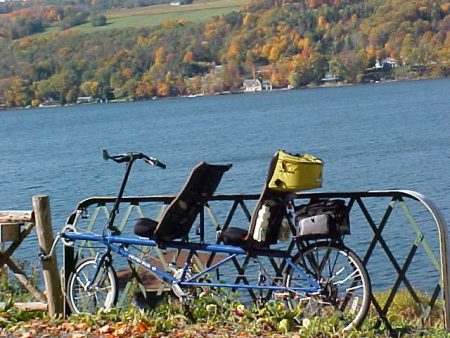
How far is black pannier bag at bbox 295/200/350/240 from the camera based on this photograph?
23.4 ft

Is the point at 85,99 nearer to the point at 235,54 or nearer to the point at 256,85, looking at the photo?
the point at 235,54

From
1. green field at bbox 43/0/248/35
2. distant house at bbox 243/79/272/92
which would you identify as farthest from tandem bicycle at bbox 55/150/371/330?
green field at bbox 43/0/248/35

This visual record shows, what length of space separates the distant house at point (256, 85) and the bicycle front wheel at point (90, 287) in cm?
14154

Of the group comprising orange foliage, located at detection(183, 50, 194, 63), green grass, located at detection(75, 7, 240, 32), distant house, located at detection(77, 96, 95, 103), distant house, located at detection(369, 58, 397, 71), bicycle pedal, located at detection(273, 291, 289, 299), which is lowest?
distant house, located at detection(77, 96, 95, 103)

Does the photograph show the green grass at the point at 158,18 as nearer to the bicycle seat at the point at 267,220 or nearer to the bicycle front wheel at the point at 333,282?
the bicycle seat at the point at 267,220

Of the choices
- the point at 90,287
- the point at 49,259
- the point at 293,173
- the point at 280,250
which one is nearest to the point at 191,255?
the point at 280,250

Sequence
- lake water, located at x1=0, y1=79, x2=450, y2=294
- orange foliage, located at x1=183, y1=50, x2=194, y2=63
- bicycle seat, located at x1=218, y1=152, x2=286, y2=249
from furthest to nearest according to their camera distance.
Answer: orange foliage, located at x1=183, y1=50, x2=194, y2=63 < lake water, located at x1=0, y1=79, x2=450, y2=294 < bicycle seat, located at x1=218, y1=152, x2=286, y2=249

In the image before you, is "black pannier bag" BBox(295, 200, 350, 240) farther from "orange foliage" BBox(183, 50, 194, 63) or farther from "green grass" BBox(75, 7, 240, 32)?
"green grass" BBox(75, 7, 240, 32)

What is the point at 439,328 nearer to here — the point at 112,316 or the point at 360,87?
the point at 112,316

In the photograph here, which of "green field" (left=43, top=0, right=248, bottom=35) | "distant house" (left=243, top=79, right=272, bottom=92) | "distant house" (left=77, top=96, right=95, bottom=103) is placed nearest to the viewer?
"distant house" (left=77, top=96, right=95, bottom=103)

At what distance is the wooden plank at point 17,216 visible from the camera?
350 inches

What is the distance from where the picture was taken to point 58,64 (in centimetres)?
14288

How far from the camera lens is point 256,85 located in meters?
150

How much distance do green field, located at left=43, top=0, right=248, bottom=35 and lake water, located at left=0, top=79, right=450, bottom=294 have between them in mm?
41435
